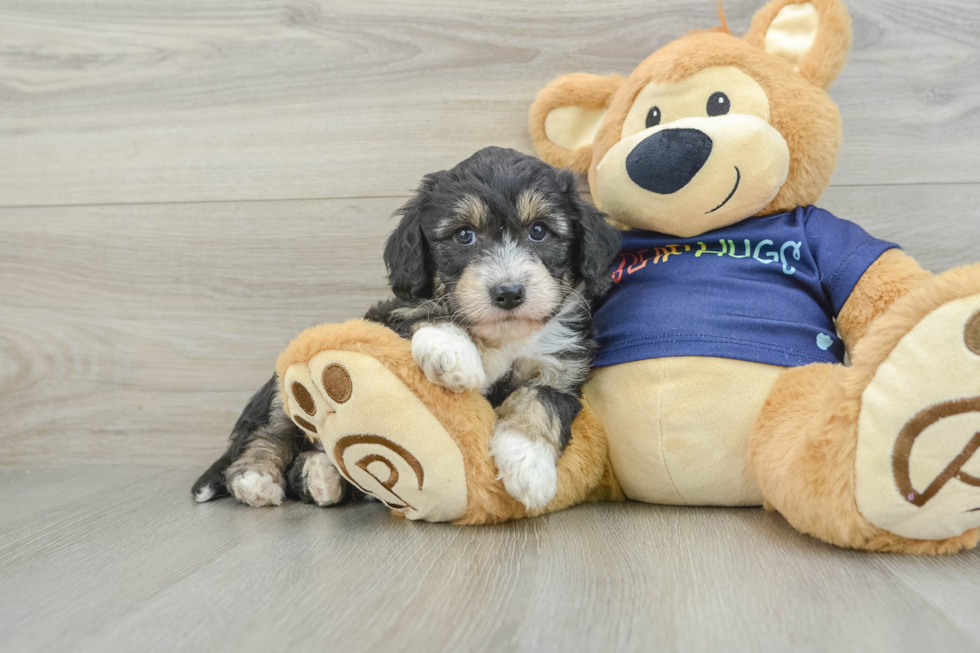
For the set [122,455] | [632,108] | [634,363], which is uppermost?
[632,108]

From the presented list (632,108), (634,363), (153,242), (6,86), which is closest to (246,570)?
(634,363)

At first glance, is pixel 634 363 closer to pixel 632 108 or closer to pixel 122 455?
pixel 632 108

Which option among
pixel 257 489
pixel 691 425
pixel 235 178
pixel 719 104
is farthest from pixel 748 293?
pixel 235 178

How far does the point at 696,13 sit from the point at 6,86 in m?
2.51

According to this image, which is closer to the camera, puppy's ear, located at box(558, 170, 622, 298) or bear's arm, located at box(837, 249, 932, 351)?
bear's arm, located at box(837, 249, 932, 351)

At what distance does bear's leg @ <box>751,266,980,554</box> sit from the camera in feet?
3.70

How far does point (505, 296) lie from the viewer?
58.9 inches

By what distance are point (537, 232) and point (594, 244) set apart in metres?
0.15

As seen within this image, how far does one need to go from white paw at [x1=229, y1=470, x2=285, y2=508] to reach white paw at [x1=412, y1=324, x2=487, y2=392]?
701 millimetres

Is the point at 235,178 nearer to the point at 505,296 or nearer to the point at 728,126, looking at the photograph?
the point at 505,296

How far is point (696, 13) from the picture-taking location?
7.23 ft

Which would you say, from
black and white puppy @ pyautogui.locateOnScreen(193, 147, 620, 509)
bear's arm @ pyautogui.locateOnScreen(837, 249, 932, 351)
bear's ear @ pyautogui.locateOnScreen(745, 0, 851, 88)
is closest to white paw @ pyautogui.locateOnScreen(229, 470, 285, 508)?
black and white puppy @ pyautogui.locateOnScreen(193, 147, 620, 509)

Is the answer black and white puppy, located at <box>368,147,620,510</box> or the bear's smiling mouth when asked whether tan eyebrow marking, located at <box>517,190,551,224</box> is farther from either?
the bear's smiling mouth

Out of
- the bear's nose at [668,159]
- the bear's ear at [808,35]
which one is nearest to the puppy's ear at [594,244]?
the bear's nose at [668,159]
